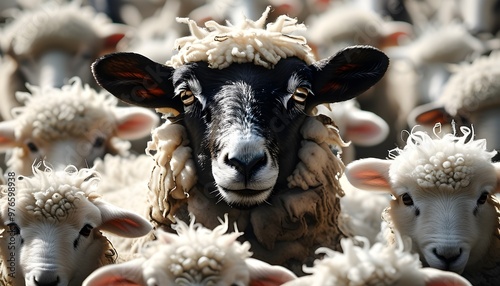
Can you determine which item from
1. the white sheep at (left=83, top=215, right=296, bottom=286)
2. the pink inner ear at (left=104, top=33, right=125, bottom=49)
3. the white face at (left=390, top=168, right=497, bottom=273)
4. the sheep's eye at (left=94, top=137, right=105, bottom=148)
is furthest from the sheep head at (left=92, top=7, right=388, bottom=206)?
the pink inner ear at (left=104, top=33, right=125, bottom=49)

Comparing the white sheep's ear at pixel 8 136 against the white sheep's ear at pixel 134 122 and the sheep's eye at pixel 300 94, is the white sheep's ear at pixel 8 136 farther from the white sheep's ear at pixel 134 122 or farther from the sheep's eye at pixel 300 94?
the sheep's eye at pixel 300 94

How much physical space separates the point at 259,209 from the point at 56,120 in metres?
1.86

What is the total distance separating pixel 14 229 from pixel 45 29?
4.46 meters

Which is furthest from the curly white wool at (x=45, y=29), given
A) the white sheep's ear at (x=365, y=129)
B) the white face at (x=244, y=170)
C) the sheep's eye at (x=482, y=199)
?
the sheep's eye at (x=482, y=199)

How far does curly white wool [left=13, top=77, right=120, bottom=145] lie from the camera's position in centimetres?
634

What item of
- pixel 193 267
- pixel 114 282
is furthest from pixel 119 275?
pixel 193 267

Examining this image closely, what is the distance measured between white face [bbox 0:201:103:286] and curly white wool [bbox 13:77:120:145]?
1864 millimetres

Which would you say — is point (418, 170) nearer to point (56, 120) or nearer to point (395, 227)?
point (395, 227)

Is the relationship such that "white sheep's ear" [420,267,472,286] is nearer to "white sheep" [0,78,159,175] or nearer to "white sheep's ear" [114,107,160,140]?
"white sheep" [0,78,159,175]

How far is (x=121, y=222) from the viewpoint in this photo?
15.2ft

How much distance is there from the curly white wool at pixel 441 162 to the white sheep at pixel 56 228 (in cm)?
109

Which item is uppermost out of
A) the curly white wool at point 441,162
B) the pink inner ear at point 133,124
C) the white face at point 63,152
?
the pink inner ear at point 133,124

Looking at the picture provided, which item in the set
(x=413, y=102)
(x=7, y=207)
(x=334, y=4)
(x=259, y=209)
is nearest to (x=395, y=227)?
(x=259, y=209)

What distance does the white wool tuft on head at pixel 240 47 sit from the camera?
16.4 feet
